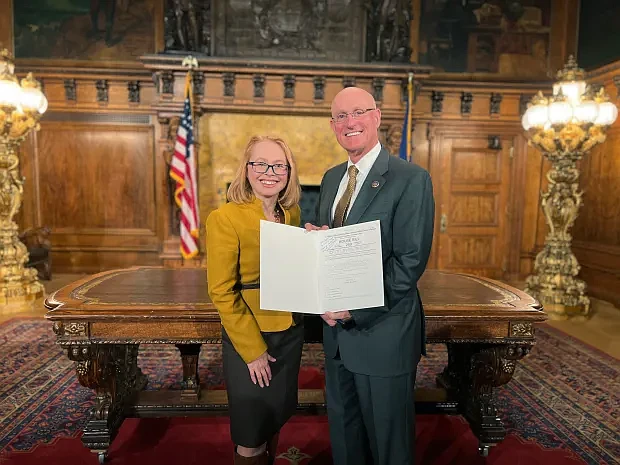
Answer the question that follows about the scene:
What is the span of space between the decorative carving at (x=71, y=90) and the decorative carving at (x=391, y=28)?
4.76m

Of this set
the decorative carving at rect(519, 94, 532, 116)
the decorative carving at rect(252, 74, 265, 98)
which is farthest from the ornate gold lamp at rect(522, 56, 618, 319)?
the decorative carving at rect(252, 74, 265, 98)

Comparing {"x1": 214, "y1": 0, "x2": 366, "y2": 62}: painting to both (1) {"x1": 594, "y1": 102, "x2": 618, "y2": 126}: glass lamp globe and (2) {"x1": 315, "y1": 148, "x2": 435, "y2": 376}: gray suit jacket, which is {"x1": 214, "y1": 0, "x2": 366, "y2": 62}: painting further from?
(2) {"x1": 315, "y1": 148, "x2": 435, "y2": 376}: gray suit jacket

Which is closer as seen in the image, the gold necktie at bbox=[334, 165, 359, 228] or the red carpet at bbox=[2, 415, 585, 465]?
the gold necktie at bbox=[334, 165, 359, 228]

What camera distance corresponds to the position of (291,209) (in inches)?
71.9

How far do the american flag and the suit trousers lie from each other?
4400mm

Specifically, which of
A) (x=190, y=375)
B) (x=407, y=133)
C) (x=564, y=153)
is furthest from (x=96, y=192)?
(x=564, y=153)

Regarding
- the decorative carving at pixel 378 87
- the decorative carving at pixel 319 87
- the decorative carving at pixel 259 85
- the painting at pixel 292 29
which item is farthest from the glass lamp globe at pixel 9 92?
the decorative carving at pixel 378 87

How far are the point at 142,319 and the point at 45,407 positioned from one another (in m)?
1.54

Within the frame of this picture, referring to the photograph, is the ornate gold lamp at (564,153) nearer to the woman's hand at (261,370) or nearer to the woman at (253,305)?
the woman at (253,305)

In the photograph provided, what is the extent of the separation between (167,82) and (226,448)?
18.0 ft

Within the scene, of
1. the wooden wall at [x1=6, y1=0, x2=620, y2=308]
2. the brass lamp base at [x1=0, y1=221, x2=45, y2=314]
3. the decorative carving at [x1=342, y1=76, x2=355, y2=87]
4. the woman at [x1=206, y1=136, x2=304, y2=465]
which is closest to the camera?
the woman at [x1=206, y1=136, x2=304, y2=465]

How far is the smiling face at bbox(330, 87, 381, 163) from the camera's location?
5.31ft

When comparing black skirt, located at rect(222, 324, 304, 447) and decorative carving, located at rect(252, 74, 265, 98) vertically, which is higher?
decorative carving, located at rect(252, 74, 265, 98)

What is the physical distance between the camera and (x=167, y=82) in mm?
6582
